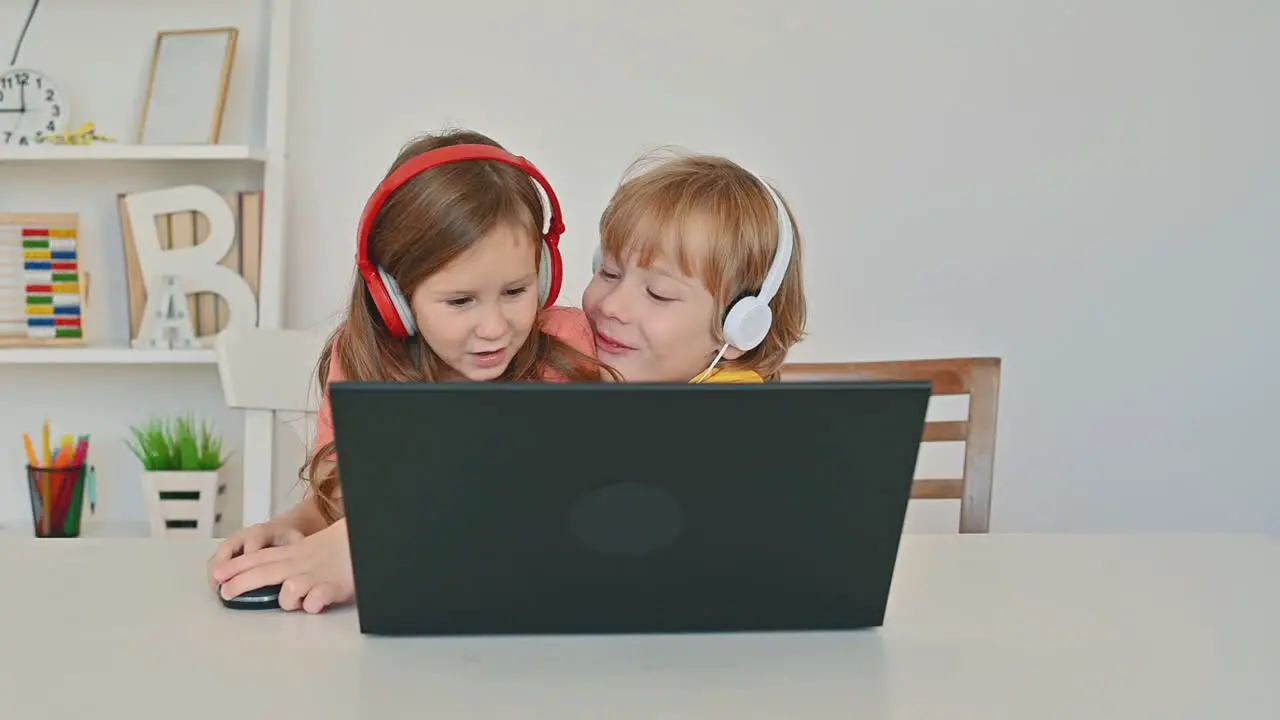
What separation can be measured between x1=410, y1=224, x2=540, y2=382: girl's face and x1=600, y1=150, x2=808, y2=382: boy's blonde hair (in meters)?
0.17

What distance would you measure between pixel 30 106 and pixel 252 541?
1.90m

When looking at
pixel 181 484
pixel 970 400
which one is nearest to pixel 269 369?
pixel 181 484

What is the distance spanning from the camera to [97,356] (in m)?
2.50

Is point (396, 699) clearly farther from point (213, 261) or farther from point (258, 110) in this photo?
point (258, 110)

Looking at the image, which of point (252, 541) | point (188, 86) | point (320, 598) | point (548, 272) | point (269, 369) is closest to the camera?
point (320, 598)

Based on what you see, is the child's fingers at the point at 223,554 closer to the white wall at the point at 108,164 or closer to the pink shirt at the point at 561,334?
the pink shirt at the point at 561,334

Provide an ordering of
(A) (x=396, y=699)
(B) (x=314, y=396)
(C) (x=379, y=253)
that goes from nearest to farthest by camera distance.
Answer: (A) (x=396, y=699)
(C) (x=379, y=253)
(B) (x=314, y=396)

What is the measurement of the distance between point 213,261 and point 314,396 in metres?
0.52

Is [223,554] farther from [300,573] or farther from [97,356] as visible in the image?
[97,356]

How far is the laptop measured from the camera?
0.76 meters

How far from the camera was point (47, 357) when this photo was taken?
251 centimetres

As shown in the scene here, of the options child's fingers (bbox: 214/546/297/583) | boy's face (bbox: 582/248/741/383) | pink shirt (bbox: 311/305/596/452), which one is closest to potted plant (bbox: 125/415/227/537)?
pink shirt (bbox: 311/305/596/452)

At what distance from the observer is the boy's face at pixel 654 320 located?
1.42m

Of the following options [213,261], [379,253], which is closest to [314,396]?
[213,261]
